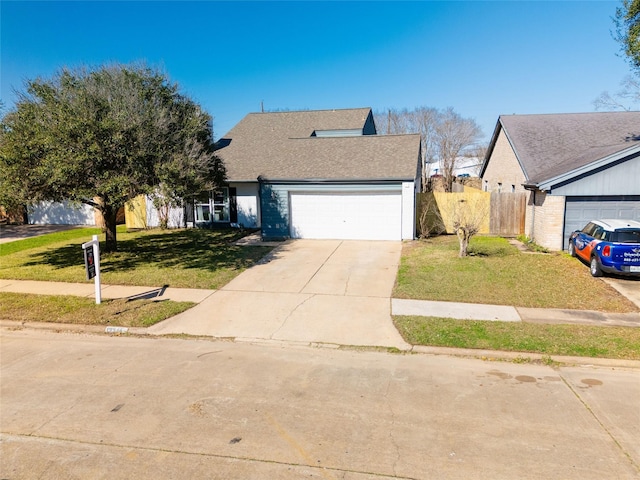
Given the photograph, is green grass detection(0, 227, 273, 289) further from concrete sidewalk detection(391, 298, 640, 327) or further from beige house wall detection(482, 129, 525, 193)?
beige house wall detection(482, 129, 525, 193)

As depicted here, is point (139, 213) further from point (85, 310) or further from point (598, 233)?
point (598, 233)

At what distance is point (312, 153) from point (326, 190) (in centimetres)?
316

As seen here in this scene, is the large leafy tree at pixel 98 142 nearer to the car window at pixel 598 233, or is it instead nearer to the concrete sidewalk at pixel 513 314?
the concrete sidewalk at pixel 513 314

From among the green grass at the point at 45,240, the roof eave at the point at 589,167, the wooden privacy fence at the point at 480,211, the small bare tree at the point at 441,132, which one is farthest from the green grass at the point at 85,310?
the small bare tree at the point at 441,132

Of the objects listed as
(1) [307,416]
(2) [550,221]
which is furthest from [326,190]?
(1) [307,416]

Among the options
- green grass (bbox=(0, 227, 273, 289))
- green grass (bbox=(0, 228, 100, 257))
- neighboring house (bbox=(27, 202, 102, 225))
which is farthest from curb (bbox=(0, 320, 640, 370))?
neighboring house (bbox=(27, 202, 102, 225))

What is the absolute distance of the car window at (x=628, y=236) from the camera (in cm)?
1131

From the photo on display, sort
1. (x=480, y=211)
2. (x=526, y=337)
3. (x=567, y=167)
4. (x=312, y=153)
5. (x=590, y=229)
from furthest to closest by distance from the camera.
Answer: (x=312, y=153)
(x=480, y=211)
(x=567, y=167)
(x=590, y=229)
(x=526, y=337)

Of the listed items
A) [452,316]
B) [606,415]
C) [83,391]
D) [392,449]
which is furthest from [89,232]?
[606,415]

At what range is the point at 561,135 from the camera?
2016cm

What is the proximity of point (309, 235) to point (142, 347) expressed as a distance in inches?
464

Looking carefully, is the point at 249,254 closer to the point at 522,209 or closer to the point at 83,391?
the point at 83,391

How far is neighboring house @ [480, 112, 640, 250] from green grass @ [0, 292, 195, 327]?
13341 mm

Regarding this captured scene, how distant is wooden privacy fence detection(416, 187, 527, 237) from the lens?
1917 cm
